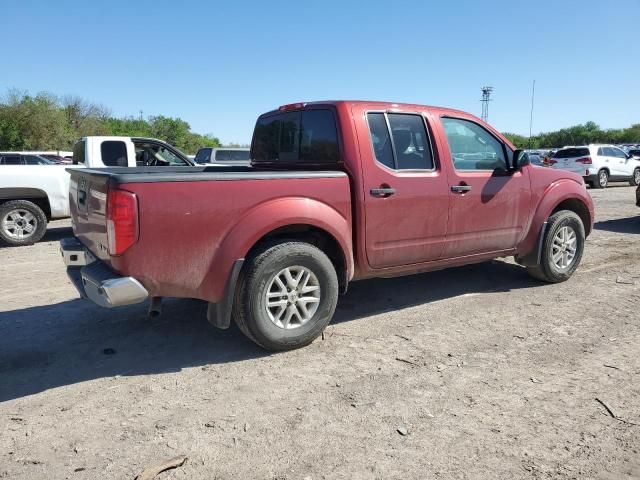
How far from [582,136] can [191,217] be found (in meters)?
99.3

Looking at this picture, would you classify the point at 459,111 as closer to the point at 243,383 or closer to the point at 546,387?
the point at 546,387

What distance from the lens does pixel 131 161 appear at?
965cm

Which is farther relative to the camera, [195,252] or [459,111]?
[459,111]

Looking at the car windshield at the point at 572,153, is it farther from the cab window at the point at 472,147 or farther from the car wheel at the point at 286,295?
the car wheel at the point at 286,295

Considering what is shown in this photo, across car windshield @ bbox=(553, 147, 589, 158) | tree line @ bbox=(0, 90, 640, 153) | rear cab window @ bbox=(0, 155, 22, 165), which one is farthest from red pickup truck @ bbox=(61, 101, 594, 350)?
tree line @ bbox=(0, 90, 640, 153)

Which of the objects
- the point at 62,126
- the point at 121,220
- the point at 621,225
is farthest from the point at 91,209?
the point at 62,126

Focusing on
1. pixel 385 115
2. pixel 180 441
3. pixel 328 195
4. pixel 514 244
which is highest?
pixel 385 115

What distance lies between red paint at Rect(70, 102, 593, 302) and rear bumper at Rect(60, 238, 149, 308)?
74 mm

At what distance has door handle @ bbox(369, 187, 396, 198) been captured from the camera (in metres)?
4.20

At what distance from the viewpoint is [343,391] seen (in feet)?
10.8

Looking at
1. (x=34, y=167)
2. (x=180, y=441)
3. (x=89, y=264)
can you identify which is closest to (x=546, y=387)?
(x=180, y=441)

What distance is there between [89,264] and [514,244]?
4.12 metres

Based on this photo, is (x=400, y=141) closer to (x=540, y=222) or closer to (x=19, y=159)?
(x=540, y=222)

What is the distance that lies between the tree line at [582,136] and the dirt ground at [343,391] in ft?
273
